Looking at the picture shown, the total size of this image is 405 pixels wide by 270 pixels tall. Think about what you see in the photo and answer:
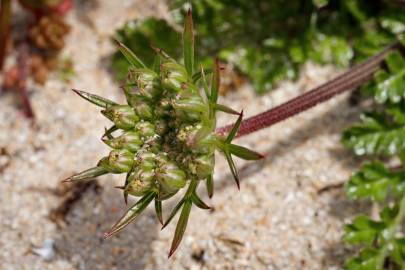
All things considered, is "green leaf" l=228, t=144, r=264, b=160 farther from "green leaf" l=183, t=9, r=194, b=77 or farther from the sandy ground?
the sandy ground

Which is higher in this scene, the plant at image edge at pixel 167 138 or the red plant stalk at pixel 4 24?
the red plant stalk at pixel 4 24

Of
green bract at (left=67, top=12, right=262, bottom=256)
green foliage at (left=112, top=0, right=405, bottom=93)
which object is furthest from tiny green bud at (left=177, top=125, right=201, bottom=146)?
green foliage at (left=112, top=0, right=405, bottom=93)

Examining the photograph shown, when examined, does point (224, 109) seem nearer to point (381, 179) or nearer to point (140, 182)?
point (140, 182)

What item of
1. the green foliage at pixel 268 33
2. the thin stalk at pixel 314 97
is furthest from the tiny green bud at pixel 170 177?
the green foliage at pixel 268 33

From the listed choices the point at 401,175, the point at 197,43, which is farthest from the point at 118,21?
the point at 401,175

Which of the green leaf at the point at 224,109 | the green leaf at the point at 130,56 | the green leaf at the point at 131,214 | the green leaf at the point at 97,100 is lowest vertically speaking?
the green leaf at the point at 131,214

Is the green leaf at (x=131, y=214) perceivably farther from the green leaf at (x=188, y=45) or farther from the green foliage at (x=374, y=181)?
the green foliage at (x=374, y=181)

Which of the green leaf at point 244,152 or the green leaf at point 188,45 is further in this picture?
the green leaf at point 188,45
